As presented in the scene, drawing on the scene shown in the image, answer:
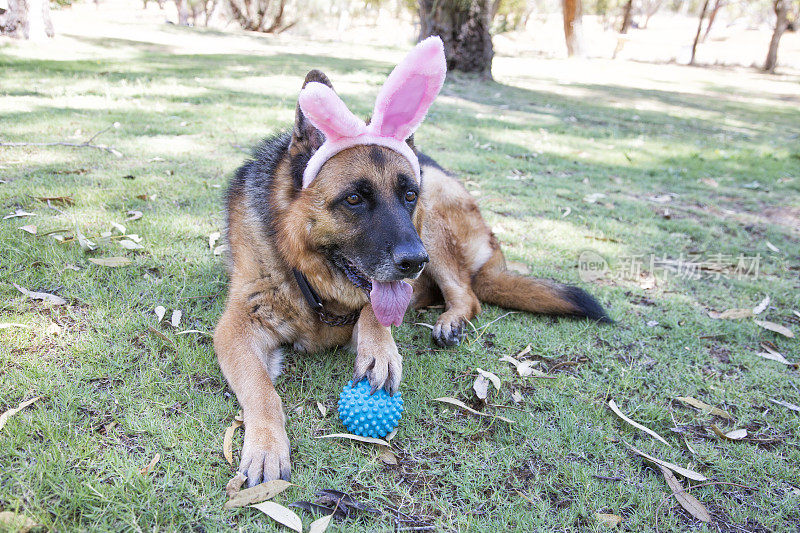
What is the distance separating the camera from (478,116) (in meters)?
9.55

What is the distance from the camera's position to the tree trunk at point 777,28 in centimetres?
2608

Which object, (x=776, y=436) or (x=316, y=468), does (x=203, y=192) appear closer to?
(x=316, y=468)

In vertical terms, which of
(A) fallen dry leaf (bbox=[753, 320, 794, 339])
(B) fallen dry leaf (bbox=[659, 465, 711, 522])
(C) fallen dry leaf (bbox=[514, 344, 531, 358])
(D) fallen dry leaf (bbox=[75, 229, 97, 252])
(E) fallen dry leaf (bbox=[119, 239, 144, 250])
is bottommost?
(B) fallen dry leaf (bbox=[659, 465, 711, 522])

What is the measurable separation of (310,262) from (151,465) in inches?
45.6

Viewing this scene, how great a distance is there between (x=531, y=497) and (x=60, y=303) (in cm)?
271

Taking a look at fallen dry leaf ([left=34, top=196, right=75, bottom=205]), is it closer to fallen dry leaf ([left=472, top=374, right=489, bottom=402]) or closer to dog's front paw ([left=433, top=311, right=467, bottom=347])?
dog's front paw ([left=433, top=311, right=467, bottom=347])

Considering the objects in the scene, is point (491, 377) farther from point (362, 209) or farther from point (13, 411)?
point (13, 411)

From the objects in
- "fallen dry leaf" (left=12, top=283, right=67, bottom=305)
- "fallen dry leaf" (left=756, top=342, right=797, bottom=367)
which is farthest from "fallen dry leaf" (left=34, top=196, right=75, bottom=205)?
"fallen dry leaf" (left=756, top=342, right=797, bottom=367)

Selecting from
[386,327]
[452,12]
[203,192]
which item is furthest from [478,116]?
[386,327]

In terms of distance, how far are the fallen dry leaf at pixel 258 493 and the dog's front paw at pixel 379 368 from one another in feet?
1.91

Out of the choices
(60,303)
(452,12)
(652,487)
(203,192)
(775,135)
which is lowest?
(652,487)

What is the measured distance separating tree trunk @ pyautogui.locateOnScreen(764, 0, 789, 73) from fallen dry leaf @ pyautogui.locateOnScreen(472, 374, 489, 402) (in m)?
33.1

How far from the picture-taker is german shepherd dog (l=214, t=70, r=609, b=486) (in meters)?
2.35

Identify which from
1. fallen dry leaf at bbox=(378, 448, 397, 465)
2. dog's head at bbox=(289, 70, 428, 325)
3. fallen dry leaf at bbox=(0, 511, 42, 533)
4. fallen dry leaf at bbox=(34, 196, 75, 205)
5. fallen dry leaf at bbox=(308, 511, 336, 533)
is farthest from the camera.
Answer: fallen dry leaf at bbox=(34, 196, 75, 205)
